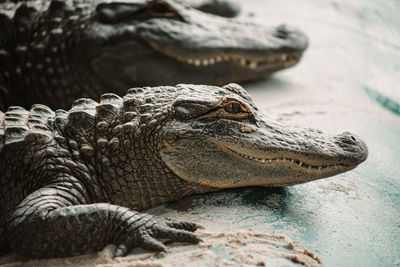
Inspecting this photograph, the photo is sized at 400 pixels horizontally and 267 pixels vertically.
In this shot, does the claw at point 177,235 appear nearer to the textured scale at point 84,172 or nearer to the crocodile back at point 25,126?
the textured scale at point 84,172

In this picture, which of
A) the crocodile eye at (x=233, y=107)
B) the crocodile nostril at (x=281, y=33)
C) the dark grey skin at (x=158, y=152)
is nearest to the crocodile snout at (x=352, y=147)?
the dark grey skin at (x=158, y=152)

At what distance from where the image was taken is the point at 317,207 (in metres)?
2.72

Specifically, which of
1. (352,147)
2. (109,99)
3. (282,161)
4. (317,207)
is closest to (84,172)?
(109,99)

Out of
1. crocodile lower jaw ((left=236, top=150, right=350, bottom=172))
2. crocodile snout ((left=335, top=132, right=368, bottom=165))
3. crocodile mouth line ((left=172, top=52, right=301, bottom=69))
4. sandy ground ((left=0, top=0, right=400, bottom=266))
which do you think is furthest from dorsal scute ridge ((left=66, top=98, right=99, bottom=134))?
crocodile mouth line ((left=172, top=52, right=301, bottom=69))

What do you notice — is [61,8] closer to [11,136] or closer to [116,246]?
[11,136]

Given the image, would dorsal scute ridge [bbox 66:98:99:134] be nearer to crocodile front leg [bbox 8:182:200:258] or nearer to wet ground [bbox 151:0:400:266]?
crocodile front leg [bbox 8:182:200:258]

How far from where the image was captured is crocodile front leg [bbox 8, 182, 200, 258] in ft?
7.35

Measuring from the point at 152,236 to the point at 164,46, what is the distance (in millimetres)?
2640

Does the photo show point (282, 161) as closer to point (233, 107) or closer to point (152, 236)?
point (233, 107)

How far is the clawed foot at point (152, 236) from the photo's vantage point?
221cm

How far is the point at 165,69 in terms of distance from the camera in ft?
15.2

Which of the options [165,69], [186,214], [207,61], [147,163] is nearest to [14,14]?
[165,69]

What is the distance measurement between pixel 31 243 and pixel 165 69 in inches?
107

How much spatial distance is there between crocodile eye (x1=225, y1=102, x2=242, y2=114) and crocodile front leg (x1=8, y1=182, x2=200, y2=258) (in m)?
0.75
